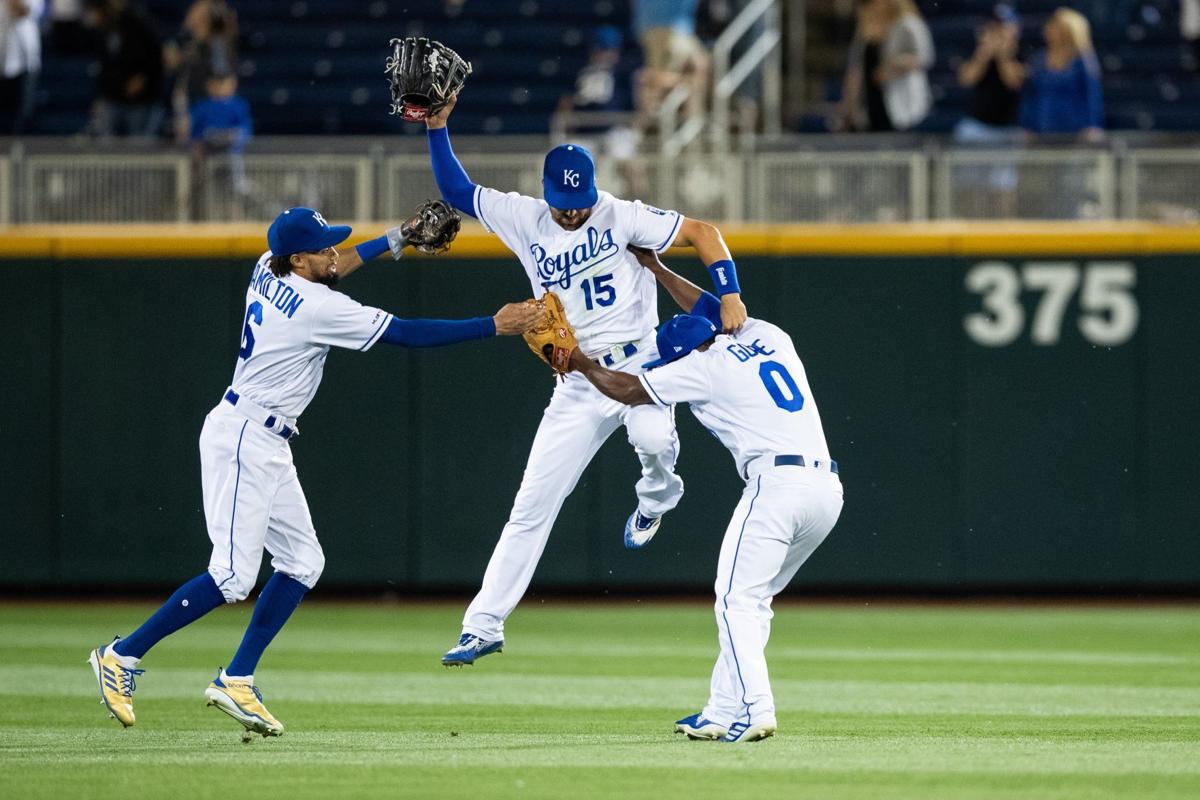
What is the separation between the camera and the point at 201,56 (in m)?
14.4

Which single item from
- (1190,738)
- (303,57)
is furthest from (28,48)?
(1190,738)

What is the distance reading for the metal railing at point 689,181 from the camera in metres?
12.9

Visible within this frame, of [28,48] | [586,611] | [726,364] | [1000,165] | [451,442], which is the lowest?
[586,611]

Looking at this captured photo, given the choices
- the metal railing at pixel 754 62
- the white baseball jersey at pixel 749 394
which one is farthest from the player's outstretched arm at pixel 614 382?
the metal railing at pixel 754 62

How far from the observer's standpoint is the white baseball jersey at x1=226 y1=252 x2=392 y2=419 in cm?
764

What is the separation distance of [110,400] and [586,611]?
12.2 feet

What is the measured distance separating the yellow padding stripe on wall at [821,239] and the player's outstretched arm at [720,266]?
5.04 meters

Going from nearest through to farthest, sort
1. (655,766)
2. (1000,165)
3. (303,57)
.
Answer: (655,766) → (1000,165) → (303,57)

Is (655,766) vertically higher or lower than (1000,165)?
lower

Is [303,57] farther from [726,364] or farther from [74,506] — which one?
[726,364]

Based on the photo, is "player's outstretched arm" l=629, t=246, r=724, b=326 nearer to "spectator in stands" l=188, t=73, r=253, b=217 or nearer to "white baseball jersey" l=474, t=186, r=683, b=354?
"white baseball jersey" l=474, t=186, r=683, b=354

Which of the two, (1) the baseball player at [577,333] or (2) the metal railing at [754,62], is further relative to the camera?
(2) the metal railing at [754,62]

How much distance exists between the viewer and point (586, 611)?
44.0 ft

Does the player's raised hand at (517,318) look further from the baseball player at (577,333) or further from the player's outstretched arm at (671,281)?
the baseball player at (577,333)
